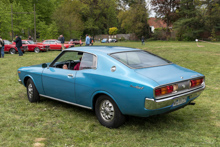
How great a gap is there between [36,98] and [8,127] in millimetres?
1629

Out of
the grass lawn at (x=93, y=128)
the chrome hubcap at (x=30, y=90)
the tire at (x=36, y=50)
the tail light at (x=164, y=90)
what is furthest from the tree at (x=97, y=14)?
the tail light at (x=164, y=90)

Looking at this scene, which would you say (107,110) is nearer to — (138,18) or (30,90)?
(30,90)

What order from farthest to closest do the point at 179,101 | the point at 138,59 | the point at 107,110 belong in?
the point at 138,59 < the point at 107,110 < the point at 179,101

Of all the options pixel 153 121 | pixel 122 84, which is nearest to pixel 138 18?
pixel 153 121

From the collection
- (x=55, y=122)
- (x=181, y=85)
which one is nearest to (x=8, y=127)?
(x=55, y=122)

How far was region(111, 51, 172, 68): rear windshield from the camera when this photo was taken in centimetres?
454

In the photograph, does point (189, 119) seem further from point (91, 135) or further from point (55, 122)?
point (55, 122)

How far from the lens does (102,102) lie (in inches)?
179

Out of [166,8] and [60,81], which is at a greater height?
[166,8]

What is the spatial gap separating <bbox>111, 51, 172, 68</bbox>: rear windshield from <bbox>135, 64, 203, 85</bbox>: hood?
20 cm

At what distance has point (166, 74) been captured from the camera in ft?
13.9

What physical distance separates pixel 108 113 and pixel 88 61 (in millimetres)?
1154

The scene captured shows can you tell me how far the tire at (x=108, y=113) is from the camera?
14.1ft

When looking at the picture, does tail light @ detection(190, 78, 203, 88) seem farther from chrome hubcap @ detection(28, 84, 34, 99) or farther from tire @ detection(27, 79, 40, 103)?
chrome hubcap @ detection(28, 84, 34, 99)
